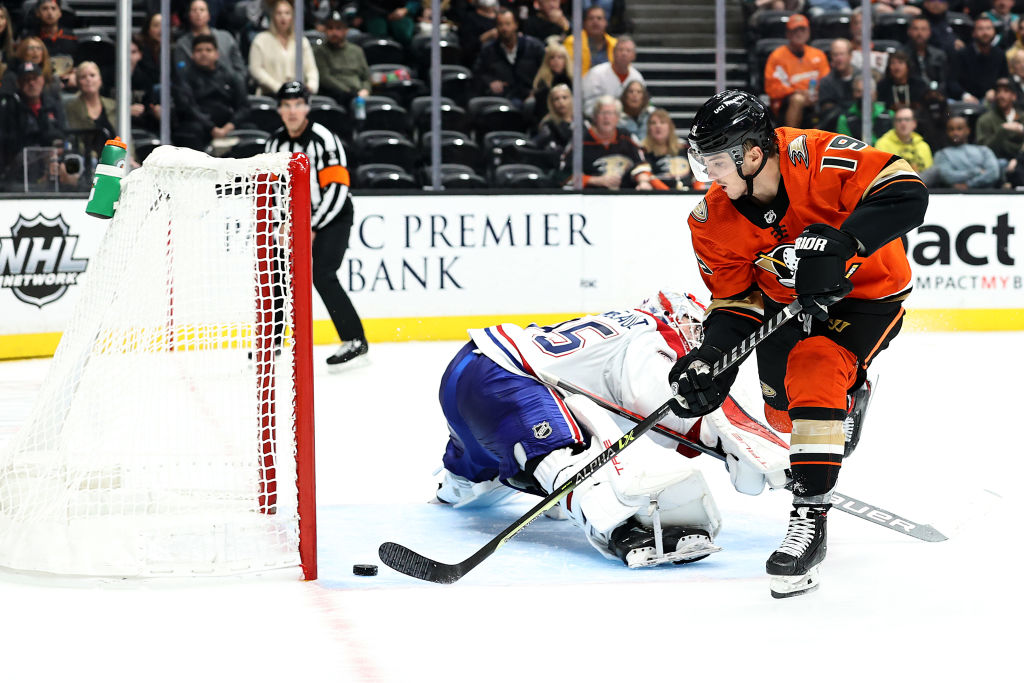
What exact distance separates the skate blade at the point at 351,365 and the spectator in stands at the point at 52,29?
86.6 inches

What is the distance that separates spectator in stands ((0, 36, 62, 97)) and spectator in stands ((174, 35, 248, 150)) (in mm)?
737

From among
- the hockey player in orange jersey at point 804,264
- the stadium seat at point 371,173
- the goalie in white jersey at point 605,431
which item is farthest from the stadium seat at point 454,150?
the hockey player in orange jersey at point 804,264

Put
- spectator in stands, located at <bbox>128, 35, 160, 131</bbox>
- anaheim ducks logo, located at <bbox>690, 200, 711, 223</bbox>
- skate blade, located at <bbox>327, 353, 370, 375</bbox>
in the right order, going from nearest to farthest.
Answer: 1. anaheim ducks logo, located at <bbox>690, 200, 711, 223</bbox>
2. skate blade, located at <bbox>327, 353, 370, 375</bbox>
3. spectator in stands, located at <bbox>128, 35, 160, 131</bbox>

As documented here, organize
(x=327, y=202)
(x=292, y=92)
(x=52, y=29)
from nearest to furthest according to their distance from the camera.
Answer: (x=292, y=92) < (x=327, y=202) < (x=52, y=29)

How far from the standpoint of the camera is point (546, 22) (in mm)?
7922

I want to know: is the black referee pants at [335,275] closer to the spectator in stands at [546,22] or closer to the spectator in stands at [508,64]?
the spectator in stands at [508,64]

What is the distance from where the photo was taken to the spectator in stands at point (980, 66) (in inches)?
324

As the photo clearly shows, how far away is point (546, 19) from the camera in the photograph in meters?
7.93

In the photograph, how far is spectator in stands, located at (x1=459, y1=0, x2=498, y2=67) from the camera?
7.98m

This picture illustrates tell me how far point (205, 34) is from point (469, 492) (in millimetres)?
4841

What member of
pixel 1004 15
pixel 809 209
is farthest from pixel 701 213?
pixel 1004 15

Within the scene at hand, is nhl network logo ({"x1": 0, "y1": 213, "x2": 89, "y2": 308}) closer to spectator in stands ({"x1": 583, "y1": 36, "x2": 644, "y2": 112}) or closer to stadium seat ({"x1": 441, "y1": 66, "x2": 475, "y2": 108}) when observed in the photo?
stadium seat ({"x1": 441, "y1": 66, "x2": 475, "y2": 108})

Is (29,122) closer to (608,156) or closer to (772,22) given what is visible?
(608,156)

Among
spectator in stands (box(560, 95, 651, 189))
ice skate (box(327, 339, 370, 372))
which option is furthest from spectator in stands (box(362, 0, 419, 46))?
ice skate (box(327, 339, 370, 372))
